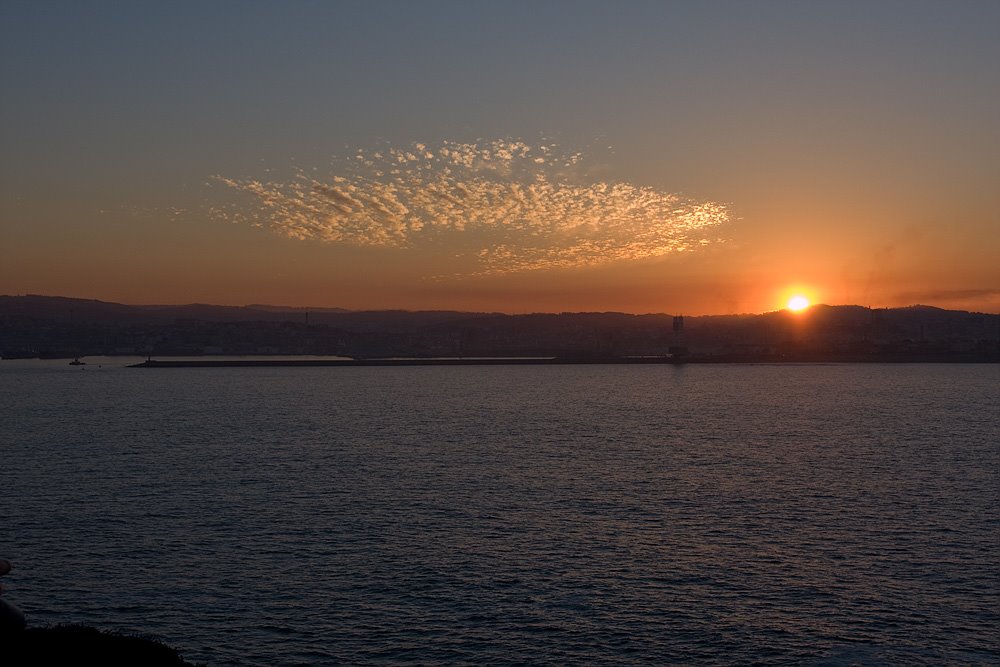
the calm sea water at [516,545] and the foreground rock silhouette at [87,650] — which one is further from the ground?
the foreground rock silhouette at [87,650]

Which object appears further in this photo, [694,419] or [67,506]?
[694,419]

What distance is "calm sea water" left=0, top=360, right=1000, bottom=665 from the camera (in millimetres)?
29750

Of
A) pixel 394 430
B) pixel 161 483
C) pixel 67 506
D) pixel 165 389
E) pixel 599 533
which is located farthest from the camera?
pixel 165 389

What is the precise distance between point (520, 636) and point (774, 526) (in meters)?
21.0

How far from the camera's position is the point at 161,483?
60.1m

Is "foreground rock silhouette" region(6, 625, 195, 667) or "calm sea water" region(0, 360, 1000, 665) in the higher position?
"foreground rock silhouette" region(6, 625, 195, 667)

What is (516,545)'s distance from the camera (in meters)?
41.5

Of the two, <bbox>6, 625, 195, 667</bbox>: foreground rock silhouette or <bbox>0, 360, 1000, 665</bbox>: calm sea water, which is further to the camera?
<bbox>0, 360, 1000, 665</bbox>: calm sea water

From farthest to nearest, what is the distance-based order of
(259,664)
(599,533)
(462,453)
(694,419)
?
(694,419)
(462,453)
(599,533)
(259,664)

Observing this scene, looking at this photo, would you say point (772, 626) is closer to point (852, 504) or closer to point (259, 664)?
point (259, 664)

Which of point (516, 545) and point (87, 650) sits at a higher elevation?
point (87, 650)

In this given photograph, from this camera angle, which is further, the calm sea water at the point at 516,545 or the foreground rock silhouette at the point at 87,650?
the calm sea water at the point at 516,545

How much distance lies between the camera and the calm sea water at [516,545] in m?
29.8

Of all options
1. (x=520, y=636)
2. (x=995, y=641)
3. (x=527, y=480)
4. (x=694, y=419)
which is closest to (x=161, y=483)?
(x=527, y=480)
